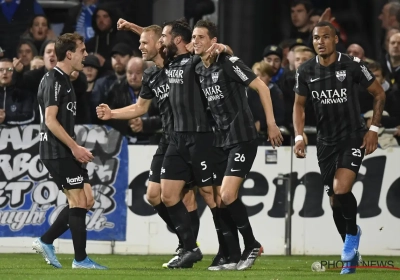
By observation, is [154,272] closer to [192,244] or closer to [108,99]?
[192,244]

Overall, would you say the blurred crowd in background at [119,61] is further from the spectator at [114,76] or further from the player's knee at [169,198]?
the player's knee at [169,198]

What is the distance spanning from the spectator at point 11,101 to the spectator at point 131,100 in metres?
1.04

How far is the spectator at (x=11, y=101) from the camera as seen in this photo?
1430cm

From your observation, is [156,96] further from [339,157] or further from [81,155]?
[339,157]

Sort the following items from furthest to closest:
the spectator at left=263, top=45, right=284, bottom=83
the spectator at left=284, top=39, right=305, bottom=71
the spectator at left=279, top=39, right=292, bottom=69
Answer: the spectator at left=279, top=39, right=292, bottom=69 < the spectator at left=263, top=45, right=284, bottom=83 < the spectator at left=284, top=39, right=305, bottom=71

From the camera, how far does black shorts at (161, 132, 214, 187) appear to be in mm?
11336

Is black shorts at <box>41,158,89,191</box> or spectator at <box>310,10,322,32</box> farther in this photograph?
spectator at <box>310,10,322,32</box>

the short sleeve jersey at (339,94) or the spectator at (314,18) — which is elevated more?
the spectator at (314,18)

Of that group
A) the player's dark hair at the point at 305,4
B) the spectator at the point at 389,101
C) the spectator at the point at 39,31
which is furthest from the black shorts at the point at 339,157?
the spectator at the point at 39,31

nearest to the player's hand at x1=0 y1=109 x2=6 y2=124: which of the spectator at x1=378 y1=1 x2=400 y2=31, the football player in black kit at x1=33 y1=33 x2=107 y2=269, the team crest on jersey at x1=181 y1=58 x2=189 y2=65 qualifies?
the football player in black kit at x1=33 y1=33 x2=107 y2=269

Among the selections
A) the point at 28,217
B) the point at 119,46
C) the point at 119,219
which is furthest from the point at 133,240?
the point at 119,46

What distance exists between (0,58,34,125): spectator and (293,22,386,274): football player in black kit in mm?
4291

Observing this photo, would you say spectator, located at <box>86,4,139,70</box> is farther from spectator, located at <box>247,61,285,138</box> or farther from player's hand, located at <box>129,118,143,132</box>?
spectator, located at <box>247,61,285,138</box>

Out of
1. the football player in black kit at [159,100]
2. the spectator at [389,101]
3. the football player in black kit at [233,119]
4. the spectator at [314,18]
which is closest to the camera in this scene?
the football player in black kit at [233,119]
